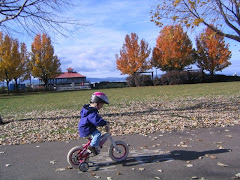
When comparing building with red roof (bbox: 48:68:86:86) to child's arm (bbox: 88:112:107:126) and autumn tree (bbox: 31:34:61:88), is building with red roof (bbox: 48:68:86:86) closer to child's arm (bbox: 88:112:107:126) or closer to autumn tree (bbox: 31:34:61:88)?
autumn tree (bbox: 31:34:61:88)

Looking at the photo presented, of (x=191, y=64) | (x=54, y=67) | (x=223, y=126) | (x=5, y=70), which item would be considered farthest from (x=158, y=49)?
(x=223, y=126)

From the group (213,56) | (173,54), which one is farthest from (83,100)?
(213,56)

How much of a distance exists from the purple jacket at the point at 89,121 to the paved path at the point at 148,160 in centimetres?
71

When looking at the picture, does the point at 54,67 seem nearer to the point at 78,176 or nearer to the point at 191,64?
the point at 191,64

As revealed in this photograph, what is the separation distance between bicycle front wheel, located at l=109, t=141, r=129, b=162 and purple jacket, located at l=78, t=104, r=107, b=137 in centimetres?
62

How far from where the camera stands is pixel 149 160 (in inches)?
186

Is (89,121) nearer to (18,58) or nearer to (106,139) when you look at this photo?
(106,139)

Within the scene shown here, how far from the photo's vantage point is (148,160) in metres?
4.73

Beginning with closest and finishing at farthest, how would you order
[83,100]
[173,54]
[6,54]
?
[83,100]
[6,54]
[173,54]

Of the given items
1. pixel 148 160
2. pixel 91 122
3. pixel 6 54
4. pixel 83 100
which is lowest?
pixel 148 160

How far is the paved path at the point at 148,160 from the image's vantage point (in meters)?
4.09

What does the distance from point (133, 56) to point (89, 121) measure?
44.1 metres

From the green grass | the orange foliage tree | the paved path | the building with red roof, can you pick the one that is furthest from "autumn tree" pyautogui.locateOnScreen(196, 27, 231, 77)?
the paved path

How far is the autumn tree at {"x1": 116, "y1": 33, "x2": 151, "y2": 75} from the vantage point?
47.7 m
